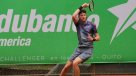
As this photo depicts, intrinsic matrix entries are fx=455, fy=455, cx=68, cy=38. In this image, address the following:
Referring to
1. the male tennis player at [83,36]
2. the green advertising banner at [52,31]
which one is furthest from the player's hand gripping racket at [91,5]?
the male tennis player at [83,36]

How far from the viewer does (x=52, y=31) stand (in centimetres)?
1078

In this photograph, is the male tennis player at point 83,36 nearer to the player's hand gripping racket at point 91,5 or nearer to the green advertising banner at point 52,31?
the player's hand gripping racket at point 91,5

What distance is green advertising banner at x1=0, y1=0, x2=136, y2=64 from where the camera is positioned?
35.3ft

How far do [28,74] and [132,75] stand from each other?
2.52 metres

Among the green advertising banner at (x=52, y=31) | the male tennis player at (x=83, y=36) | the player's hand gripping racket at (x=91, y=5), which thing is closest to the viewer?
the male tennis player at (x=83, y=36)

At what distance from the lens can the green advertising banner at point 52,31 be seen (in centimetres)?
1075

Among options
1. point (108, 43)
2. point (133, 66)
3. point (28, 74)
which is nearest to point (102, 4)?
→ point (108, 43)

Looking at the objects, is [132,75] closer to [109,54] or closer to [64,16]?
[109,54]

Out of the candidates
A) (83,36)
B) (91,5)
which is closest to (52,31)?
(91,5)

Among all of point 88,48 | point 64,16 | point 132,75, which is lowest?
point 132,75

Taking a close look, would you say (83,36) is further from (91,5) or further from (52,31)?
(52,31)

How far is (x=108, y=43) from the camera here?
35.4ft

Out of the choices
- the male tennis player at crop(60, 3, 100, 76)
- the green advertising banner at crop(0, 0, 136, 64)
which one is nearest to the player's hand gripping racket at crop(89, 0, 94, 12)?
the green advertising banner at crop(0, 0, 136, 64)

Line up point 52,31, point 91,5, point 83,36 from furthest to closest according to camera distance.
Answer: point 52,31, point 91,5, point 83,36
